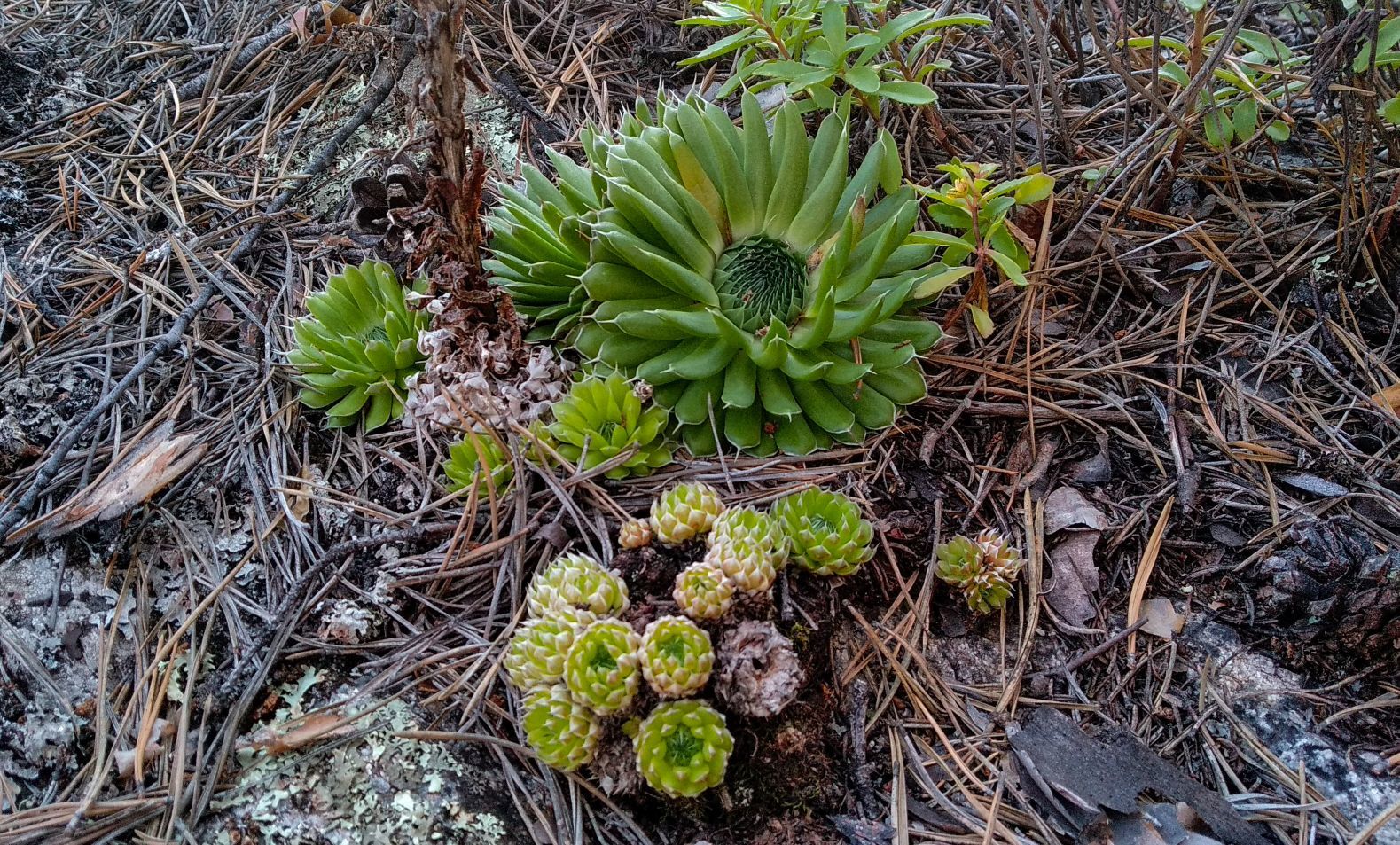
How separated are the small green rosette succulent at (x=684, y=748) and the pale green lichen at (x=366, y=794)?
382 millimetres

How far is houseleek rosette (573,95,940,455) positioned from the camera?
7.27ft

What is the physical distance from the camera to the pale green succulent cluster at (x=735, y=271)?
2223 millimetres

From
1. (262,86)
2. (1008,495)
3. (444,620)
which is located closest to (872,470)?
(1008,495)

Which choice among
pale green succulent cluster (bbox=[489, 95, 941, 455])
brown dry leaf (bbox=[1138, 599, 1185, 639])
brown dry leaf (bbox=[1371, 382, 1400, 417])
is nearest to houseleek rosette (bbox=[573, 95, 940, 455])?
pale green succulent cluster (bbox=[489, 95, 941, 455])

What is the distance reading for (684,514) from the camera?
6.52 feet

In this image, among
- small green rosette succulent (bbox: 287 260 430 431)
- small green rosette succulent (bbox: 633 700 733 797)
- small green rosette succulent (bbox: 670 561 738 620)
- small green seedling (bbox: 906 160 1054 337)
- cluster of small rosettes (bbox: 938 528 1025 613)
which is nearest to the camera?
small green rosette succulent (bbox: 633 700 733 797)

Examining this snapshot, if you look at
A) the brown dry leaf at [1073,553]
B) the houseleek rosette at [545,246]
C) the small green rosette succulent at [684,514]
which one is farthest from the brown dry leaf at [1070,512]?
the houseleek rosette at [545,246]

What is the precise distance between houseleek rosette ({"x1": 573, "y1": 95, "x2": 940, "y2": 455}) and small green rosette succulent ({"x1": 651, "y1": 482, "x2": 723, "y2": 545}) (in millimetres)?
286

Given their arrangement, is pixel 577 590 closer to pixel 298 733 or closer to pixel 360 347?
pixel 298 733

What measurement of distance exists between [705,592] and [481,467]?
72 centimetres

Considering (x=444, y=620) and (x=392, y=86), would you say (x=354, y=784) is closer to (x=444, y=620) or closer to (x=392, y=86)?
(x=444, y=620)

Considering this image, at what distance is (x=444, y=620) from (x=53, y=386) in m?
1.47

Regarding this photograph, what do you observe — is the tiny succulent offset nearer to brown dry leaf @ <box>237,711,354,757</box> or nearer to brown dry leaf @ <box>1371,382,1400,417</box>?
brown dry leaf @ <box>237,711,354,757</box>

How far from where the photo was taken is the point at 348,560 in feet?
7.09
